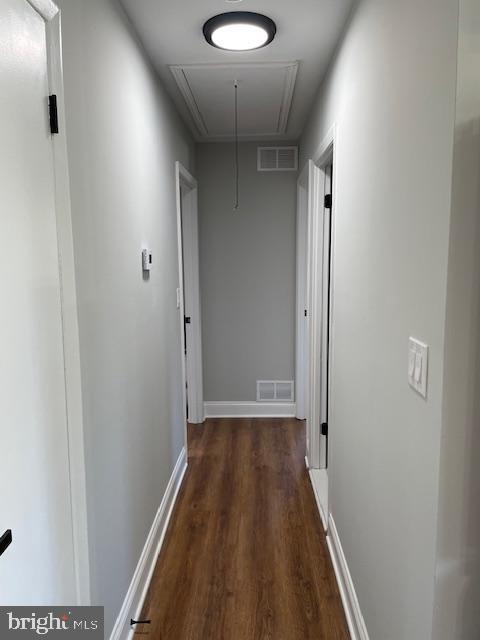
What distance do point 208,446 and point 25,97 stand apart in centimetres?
293

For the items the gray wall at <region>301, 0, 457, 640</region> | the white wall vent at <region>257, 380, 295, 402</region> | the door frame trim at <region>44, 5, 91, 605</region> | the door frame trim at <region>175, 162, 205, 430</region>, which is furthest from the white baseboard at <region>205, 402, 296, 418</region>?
the door frame trim at <region>44, 5, 91, 605</region>

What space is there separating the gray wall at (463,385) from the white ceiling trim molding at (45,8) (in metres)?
0.97

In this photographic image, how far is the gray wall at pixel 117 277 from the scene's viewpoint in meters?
1.31

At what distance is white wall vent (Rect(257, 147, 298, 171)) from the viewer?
12.3 ft

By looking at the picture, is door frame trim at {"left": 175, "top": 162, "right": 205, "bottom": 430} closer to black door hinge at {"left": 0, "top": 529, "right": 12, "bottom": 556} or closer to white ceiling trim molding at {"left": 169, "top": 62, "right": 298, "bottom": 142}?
white ceiling trim molding at {"left": 169, "top": 62, "right": 298, "bottom": 142}

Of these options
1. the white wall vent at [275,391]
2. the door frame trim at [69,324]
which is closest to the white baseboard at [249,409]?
the white wall vent at [275,391]

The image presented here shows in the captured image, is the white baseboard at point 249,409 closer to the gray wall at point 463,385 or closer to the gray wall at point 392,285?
the gray wall at point 392,285

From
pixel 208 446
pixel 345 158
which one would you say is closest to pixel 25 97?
pixel 345 158

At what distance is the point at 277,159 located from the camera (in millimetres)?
3764

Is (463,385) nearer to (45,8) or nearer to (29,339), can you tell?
(29,339)

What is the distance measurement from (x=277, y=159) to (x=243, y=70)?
4.94ft

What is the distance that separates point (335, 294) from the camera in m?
2.13

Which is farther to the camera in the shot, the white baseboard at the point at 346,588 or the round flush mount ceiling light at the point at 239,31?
the round flush mount ceiling light at the point at 239,31

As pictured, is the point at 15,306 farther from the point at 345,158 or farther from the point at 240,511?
the point at 240,511
